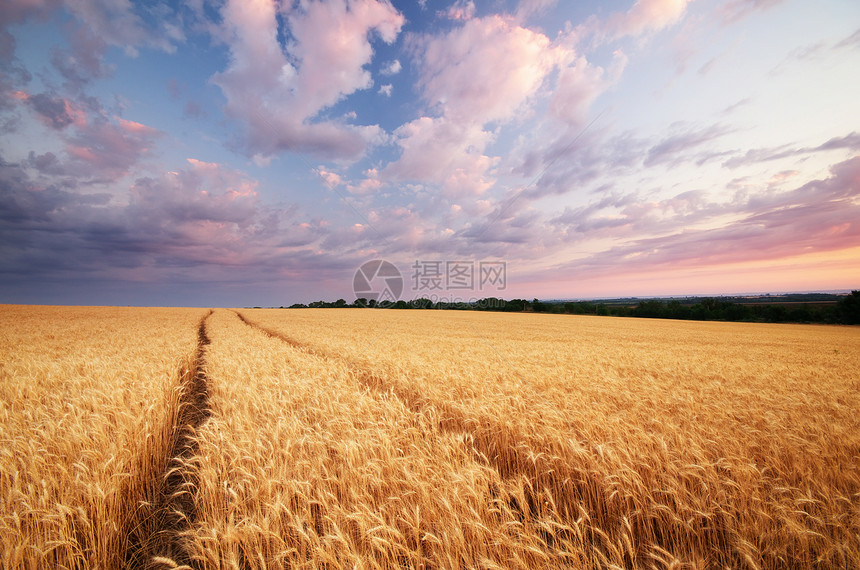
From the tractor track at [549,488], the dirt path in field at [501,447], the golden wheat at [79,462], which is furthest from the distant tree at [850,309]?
the golden wheat at [79,462]

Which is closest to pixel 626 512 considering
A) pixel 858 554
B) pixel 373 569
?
pixel 858 554

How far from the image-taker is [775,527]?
2588 mm

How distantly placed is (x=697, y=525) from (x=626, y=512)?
1.79ft

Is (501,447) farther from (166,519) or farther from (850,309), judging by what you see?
(850,309)

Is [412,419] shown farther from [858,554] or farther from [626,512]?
[858,554]

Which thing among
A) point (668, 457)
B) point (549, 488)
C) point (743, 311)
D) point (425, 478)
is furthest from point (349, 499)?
point (743, 311)

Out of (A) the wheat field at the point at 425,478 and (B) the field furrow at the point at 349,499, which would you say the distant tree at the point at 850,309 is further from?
(B) the field furrow at the point at 349,499

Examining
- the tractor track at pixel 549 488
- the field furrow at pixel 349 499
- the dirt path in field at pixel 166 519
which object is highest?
the field furrow at pixel 349 499

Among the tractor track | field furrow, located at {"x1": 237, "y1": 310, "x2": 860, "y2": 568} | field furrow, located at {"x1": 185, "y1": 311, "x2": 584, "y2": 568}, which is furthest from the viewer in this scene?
the tractor track

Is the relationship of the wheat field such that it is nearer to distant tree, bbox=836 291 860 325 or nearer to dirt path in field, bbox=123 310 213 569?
dirt path in field, bbox=123 310 213 569

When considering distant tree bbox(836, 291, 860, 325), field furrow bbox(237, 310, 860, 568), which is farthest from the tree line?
field furrow bbox(237, 310, 860, 568)

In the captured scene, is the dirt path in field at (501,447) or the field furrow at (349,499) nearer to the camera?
the field furrow at (349,499)

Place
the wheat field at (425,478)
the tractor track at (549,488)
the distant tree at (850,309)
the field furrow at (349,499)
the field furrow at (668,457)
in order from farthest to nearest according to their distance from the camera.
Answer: the distant tree at (850,309), the tractor track at (549,488), the field furrow at (668,457), the wheat field at (425,478), the field furrow at (349,499)

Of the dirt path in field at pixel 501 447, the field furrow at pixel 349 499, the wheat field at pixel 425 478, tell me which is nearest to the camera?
the field furrow at pixel 349 499
